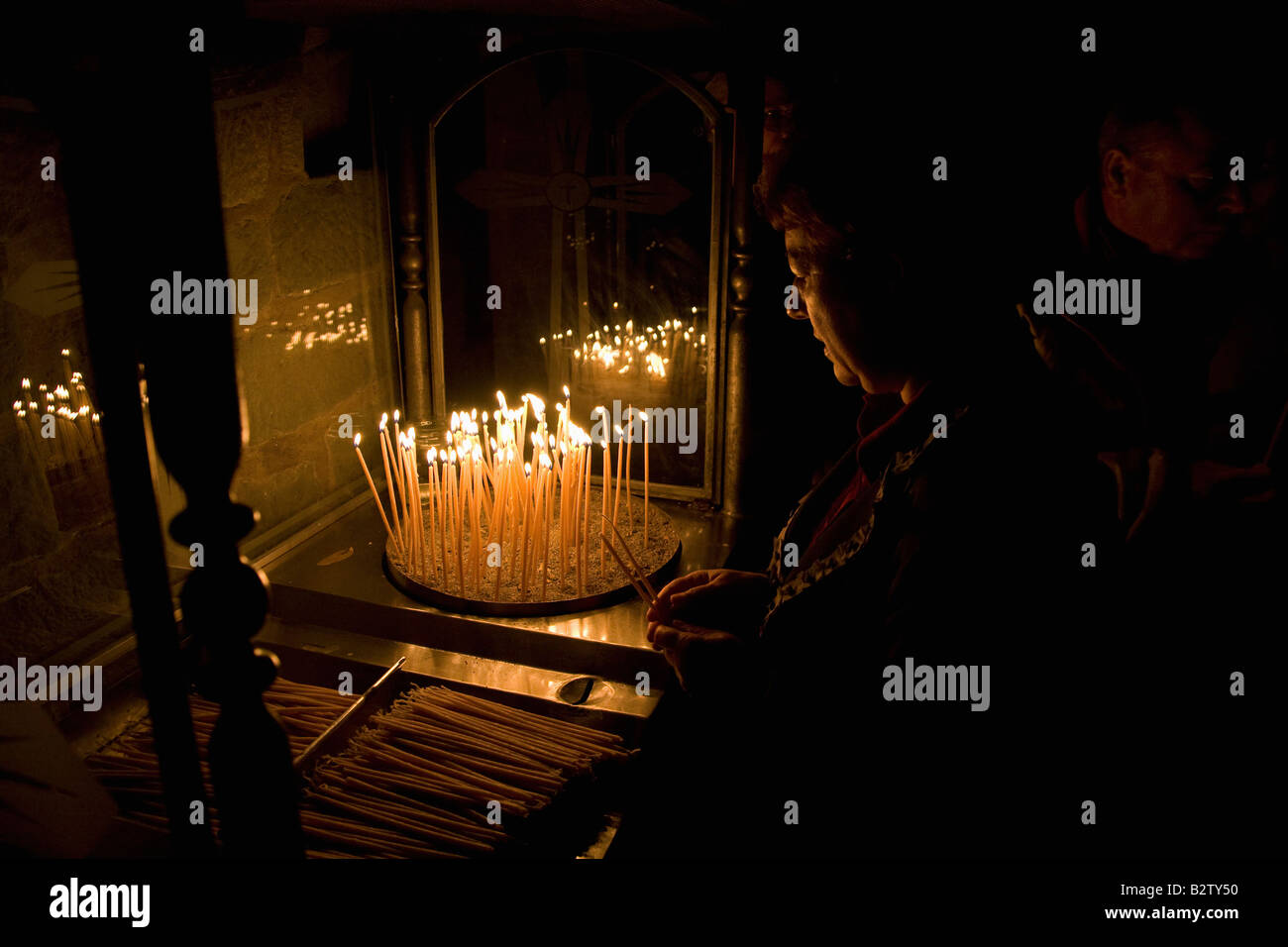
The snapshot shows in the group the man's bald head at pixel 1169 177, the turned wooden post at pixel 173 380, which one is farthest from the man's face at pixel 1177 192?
the turned wooden post at pixel 173 380

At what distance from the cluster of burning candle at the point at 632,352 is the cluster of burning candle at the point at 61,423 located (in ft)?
3.96

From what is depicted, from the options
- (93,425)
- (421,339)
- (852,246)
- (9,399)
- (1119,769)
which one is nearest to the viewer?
(852,246)

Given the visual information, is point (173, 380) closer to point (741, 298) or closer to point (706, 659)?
point (706, 659)

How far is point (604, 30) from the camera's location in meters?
2.19

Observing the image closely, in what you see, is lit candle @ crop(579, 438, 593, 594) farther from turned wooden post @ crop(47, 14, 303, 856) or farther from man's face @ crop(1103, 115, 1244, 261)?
man's face @ crop(1103, 115, 1244, 261)

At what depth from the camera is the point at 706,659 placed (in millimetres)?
1642

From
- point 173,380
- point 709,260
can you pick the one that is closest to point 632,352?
point 709,260

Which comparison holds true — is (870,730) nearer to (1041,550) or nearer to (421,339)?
(1041,550)

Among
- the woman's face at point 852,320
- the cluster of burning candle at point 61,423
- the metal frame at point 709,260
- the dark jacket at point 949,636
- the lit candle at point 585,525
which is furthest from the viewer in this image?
the metal frame at point 709,260

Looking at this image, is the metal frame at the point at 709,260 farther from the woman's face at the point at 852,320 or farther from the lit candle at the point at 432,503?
the woman's face at the point at 852,320

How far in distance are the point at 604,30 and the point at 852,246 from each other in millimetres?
1134

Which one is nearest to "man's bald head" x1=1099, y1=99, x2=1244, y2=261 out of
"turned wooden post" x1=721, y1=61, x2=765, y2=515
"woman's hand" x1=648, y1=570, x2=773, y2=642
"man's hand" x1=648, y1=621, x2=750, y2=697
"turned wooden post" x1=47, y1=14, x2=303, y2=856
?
"turned wooden post" x1=721, y1=61, x2=765, y2=515

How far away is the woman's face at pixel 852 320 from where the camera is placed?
1421 millimetres

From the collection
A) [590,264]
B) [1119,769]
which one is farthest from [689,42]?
[1119,769]
